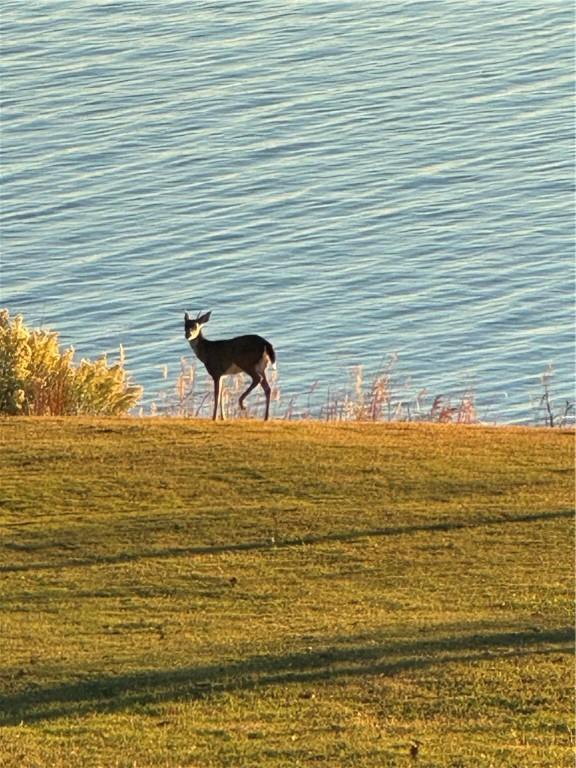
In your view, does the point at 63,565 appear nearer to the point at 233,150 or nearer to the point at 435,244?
the point at 435,244

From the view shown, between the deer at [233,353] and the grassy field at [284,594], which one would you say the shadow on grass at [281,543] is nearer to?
the grassy field at [284,594]

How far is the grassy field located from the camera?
10.7 meters

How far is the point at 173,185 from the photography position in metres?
37.9

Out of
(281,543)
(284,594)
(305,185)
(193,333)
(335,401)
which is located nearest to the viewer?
(284,594)

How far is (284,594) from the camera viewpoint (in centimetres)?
1371

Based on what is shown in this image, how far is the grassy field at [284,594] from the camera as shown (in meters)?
10.7

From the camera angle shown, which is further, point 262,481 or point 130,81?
point 130,81

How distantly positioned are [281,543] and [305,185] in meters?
23.3

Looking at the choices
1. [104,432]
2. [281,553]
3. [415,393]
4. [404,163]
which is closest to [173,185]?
[404,163]

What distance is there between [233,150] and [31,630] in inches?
1068

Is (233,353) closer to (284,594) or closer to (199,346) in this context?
(199,346)

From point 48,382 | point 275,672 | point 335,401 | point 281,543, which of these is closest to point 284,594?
point 281,543

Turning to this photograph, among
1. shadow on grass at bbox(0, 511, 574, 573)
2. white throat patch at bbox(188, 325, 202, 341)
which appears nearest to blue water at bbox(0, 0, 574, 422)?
white throat patch at bbox(188, 325, 202, 341)

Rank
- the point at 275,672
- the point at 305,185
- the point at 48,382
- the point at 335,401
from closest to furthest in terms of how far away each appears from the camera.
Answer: the point at 275,672
the point at 48,382
the point at 335,401
the point at 305,185
